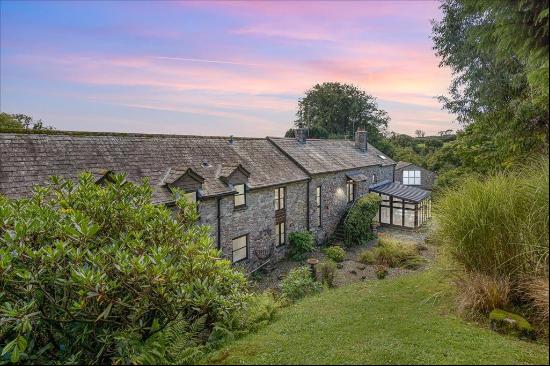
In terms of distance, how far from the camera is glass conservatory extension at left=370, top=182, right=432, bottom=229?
25.2 m

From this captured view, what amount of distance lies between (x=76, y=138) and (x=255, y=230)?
29.6 ft

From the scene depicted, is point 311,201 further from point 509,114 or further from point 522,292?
point 522,292

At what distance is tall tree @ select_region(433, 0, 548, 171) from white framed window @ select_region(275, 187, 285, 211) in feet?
31.0

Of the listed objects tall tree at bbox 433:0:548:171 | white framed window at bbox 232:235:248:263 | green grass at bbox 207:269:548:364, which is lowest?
white framed window at bbox 232:235:248:263

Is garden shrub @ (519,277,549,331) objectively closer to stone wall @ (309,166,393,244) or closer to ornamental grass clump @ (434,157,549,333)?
ornamental grass clump @ (434,157,549,333)

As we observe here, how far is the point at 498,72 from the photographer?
37.9ft

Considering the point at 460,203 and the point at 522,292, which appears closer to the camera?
the point at 522,292

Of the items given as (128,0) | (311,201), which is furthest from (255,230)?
(128,0)

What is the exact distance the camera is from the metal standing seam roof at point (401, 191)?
2506 cm

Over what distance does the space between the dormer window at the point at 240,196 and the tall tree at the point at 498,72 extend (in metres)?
10.3

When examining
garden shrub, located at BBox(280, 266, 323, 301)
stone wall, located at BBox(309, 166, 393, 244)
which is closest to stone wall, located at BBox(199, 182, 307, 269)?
stone wall, located at BBox(309, 166, 393, 244)

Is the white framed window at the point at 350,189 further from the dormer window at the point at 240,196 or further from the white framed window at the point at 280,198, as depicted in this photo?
the dormer window at the point at 240,196

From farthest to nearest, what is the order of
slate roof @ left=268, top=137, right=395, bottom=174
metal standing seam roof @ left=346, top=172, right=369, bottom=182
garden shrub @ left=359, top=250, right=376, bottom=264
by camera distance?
metal standing seam roof @ left=346, top=172, right=369, bottom=182, slate roof @ left=268, top=137, right=395, bottom=174, garden shrub @ left=359, top=250, right=376, bottom=264

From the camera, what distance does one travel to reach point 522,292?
216 inches
